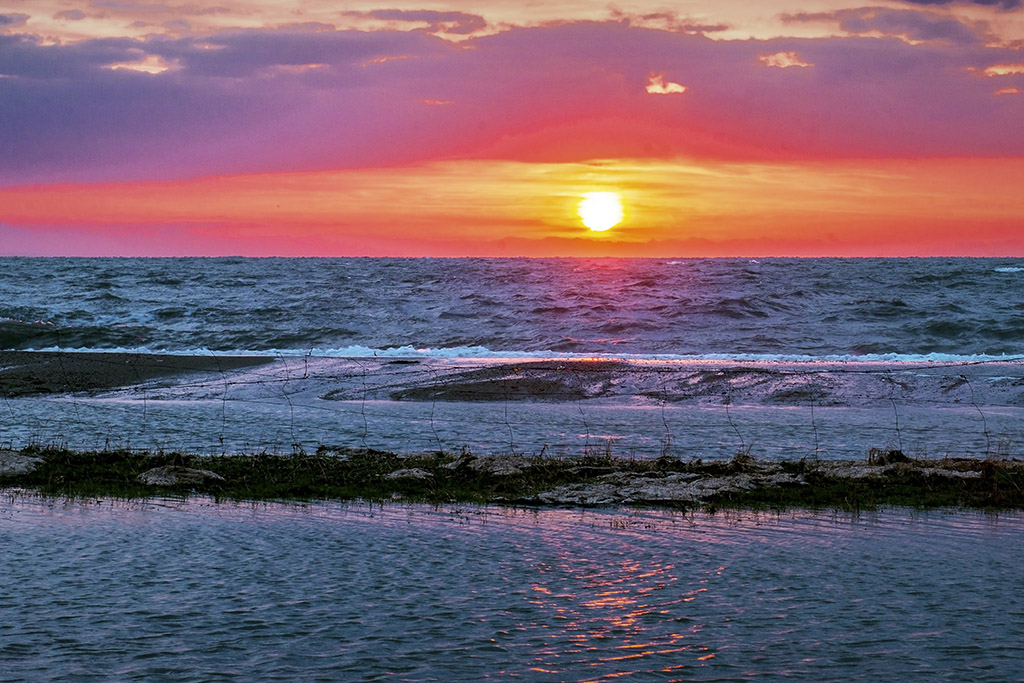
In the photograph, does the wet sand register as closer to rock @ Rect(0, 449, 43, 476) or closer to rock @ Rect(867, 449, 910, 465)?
rock @ Rect(0, 449, 43, 476)

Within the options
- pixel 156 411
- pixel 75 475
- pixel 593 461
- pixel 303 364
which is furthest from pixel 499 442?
pixel 303 364

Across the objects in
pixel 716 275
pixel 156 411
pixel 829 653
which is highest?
pixel 716 275

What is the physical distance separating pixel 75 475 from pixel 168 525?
3212 millimetres

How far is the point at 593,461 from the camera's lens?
13.4 meters

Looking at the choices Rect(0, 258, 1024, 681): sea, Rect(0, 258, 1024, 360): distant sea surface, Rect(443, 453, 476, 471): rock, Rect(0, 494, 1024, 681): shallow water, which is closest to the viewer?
Rect(0, 494, 1024, 681): shallow water

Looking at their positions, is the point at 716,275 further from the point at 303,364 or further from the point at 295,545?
the point at 295,545

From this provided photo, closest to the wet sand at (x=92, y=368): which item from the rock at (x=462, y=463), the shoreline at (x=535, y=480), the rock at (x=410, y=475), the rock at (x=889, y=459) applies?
the shoreline at (x=535, y=480)

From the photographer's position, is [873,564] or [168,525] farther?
[168,525]

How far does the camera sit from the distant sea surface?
128 feet

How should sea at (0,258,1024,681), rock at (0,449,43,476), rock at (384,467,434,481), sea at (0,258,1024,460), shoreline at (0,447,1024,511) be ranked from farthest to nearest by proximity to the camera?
sea at (0,258,1024,460), rock at (0,449,43,476), rock at (384,467,434,481), shoreline at (0,447,1024,511), sea at (0,258,1024,681)

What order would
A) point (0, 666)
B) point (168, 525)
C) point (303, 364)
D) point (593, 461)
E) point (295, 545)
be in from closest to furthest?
1. point (0, 666)
2. point (295, 545)
3. point (168, 525)
4. point (593, 461)
5. point (303, 364)

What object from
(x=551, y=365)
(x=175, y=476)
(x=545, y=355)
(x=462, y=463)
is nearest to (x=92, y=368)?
(x=551, y=365)

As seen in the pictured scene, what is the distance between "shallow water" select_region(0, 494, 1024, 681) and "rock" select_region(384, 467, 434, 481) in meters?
1.41

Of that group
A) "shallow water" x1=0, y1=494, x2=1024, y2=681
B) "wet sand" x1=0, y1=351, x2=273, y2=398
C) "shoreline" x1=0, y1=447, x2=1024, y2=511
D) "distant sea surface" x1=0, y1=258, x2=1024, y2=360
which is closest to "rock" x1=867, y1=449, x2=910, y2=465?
"shoreline" x1=0, y1=447, x2=1024, y2=511
